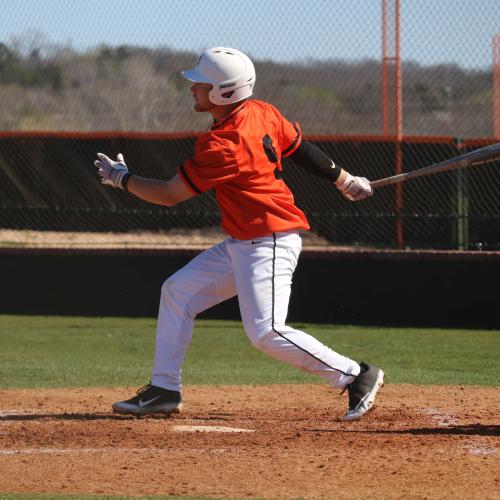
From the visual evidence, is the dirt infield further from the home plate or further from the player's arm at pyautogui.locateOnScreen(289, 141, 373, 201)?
the player's arm at pyautogui.locateOnScreen(289, 141, 373, 201)

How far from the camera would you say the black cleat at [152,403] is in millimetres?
6746

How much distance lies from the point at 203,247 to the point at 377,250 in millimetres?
1974

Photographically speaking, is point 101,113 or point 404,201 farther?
point 101,113

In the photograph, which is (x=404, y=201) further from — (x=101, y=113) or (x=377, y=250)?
(x=101, y=113)

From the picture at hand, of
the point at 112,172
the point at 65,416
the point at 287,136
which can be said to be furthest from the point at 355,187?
the point at 65,416

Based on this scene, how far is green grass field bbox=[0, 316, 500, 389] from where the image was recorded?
871 cm

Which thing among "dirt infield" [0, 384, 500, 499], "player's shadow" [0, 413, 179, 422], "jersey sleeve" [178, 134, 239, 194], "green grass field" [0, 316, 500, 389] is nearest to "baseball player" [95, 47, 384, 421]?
"jersey sleeve" [178, 134, 239, 194]

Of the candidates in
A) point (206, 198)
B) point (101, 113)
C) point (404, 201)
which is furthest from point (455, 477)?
point (101, 113)

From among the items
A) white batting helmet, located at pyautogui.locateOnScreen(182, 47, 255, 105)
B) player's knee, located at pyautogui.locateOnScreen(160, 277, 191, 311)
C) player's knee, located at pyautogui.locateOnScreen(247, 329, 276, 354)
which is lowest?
player's knee, located at pyautogui.locateOnScreen(247, 329, 276, 354)

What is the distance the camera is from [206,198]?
44.0 feet

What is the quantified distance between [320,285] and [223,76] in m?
5.52

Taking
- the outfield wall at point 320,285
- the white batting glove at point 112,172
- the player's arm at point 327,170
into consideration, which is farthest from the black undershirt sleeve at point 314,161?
the outfield wall at point 320,285

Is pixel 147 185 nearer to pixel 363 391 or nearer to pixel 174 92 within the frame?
pixel 363 391

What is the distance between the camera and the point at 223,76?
6.30 metres
